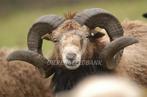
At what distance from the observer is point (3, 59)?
18.1 m

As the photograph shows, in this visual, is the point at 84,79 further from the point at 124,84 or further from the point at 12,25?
the point at 12,25

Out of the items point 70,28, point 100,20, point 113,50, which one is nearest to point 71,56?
point 70,28

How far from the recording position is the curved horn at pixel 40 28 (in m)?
16.7

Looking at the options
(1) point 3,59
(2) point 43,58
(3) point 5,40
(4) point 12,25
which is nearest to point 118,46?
(2) point 43,58

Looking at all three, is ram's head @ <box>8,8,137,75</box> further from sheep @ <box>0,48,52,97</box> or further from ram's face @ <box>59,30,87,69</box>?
sheep @ <box>0,48,52,97</box>

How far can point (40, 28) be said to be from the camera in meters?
17.0

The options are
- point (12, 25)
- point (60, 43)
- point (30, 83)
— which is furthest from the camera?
point (12, 25)

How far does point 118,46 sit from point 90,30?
2.35ft

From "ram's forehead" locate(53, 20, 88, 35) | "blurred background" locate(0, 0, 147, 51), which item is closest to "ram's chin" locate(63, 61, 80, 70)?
"ram's forehead" locate(53, 20, 88, 35)

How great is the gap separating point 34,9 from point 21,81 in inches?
1145

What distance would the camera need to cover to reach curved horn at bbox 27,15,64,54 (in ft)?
54.9

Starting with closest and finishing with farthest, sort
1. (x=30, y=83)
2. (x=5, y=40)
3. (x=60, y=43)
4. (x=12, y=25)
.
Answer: (x=60, y=43), (x=30, y=83), (x=5, y=40), (x=12, y=25)

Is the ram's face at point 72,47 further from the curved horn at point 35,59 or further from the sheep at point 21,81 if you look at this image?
the sheep at point 21,81

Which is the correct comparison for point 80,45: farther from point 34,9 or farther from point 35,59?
point 34,9
